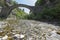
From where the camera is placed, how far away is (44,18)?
13656 millimetres

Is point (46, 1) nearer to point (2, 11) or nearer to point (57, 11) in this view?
point (57, 11)

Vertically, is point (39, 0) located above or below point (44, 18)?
above

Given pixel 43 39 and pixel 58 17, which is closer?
pixel 43 39

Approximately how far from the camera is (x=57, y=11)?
12.4 meters

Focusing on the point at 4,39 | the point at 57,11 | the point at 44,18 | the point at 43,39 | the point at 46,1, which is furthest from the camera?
the point at 46,1

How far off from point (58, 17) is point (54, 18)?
365 mm

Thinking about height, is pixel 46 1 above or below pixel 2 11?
above

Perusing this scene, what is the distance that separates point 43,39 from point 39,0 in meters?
14.8

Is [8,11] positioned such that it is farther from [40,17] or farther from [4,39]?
[4,39]

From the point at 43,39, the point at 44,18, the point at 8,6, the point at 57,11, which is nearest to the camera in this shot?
the point at 43,39

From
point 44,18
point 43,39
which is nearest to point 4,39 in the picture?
point 43,39

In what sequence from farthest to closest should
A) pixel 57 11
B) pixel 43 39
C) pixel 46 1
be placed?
pixel 46 1
pixel 57 11
pixel 43 39

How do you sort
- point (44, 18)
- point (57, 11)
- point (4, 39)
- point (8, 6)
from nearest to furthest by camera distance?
point (4, 39) < point (57, 11) < point (44, 18) < point (8, 6)

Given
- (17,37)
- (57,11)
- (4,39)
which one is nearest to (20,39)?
(17,37)
